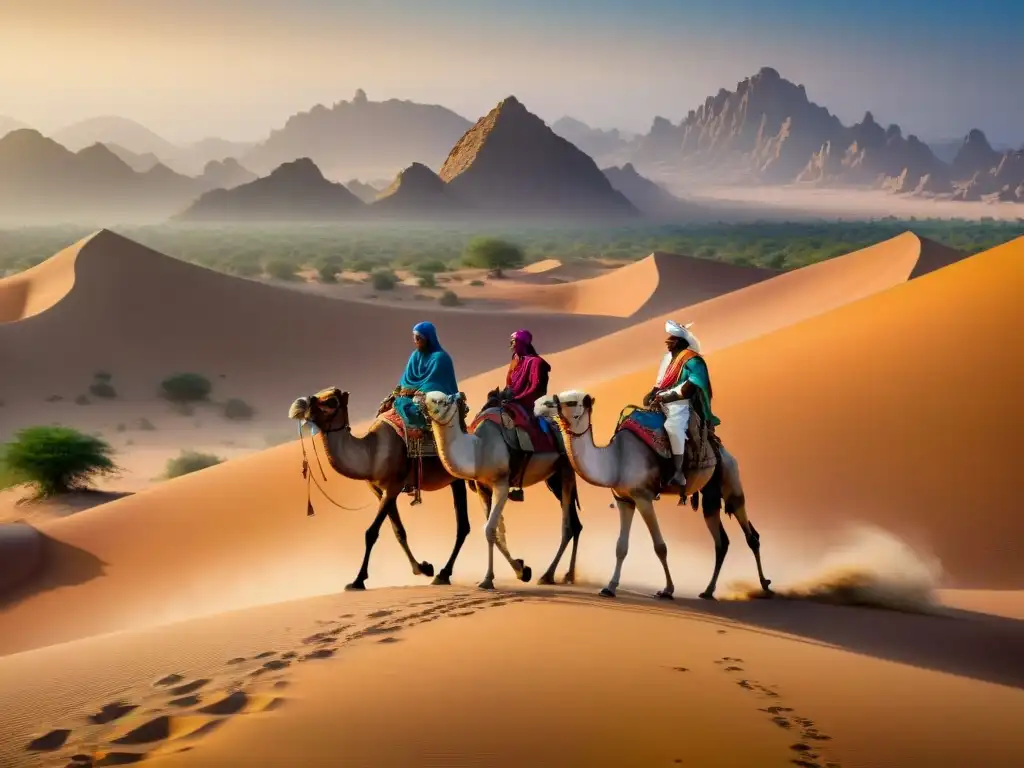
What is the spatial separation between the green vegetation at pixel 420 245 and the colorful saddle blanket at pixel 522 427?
6390cm

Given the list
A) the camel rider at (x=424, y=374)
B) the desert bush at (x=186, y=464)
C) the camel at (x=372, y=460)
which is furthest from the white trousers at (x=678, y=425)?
the desert bush at (x=186, y=464)

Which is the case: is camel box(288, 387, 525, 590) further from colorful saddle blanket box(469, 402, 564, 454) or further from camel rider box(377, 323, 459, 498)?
colorful saddle blanket box(469, 402, 564, 454)

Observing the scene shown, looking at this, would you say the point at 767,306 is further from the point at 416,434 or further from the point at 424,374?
the point at 416,434

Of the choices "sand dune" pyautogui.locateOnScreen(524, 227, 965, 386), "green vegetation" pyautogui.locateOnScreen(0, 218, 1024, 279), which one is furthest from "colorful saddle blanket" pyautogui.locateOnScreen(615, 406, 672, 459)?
"green vegetation" pyautogui.locateOnScreen(0, 218, 1024, 279)

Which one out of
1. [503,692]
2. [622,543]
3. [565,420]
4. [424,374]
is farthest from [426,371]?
[503,692]

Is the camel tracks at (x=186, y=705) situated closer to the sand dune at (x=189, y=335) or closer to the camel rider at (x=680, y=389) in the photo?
the camel rider at (x=680, y=389)

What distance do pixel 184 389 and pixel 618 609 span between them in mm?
29525

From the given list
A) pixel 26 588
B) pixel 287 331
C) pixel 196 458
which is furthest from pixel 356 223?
pixel 26 588

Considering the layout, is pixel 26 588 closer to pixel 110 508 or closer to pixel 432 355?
pixel 110 508

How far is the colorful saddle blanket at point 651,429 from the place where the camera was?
1041cm

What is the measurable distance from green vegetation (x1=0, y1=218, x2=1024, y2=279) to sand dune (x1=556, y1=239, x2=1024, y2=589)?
2126 inches

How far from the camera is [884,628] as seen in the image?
10344 mm

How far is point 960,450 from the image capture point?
51.8 ft

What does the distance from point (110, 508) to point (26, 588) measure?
2710 mm
